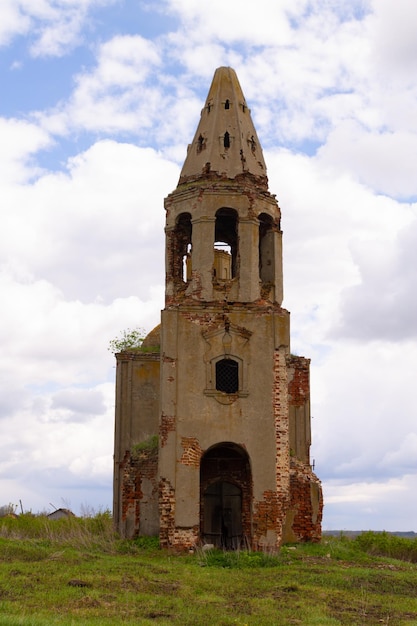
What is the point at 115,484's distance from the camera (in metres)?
24.0

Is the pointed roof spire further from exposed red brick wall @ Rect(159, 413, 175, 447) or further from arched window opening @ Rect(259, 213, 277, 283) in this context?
exposed red brick wall @ Rect(159, 413, 175, 447)

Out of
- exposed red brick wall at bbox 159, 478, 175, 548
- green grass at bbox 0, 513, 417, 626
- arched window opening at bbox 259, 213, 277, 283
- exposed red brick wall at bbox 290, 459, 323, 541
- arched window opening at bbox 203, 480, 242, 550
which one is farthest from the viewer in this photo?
arched window opening at bbox 259, 213, 277, 283

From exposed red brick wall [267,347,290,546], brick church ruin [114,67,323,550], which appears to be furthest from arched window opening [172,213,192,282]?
exposed red brick wall [267,347,290,546]

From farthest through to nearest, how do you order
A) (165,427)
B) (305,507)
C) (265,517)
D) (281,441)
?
(305,507)
(281,441)
(165,427)
(265,517)

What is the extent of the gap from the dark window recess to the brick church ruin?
3cm

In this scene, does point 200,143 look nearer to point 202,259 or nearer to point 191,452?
point 202,259

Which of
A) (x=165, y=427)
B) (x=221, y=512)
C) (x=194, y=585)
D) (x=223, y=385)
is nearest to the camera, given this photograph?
(x=194, y=585)

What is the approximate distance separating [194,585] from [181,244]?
1063 centimetres

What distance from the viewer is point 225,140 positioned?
73.5ft

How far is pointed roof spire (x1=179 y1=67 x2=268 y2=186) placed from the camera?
71.8ft

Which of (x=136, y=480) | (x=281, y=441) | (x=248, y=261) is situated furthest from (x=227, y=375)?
(x=136, y=480)

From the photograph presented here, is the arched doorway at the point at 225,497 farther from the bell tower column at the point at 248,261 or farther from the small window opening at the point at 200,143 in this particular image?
the small window opening at the point at 200,143

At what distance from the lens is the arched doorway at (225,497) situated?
2020 centimetres

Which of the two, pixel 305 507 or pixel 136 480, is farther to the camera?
pixel 136 480
